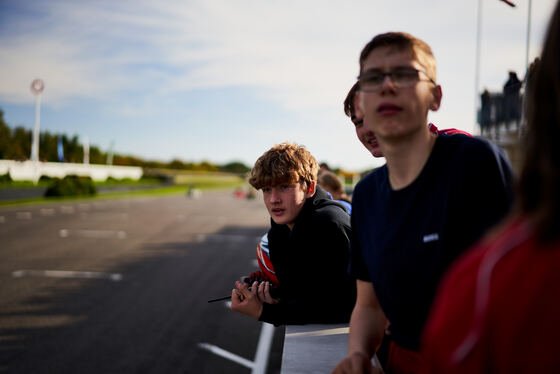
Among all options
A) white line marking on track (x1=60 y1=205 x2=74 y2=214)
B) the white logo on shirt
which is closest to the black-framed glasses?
the white logo on shirt

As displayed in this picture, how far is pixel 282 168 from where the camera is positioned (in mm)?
2498

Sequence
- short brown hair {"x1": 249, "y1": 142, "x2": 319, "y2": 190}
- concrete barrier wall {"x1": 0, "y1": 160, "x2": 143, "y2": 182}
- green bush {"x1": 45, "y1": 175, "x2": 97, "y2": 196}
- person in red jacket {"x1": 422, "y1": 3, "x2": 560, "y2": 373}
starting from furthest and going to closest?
concrete barrier wall {"x1": 0, "y1": 160, "x2": 143, "y2": 182}, green bush {"x1": 45, "y1": 175, "x2": 97, "y2": 196}, short brown hair {"x1": 249, "y1": 142, "x2": 319, "y2": 190}, person in red jacket {"x1": 422, "y1": 3, "x2": 560, "y2": 373}

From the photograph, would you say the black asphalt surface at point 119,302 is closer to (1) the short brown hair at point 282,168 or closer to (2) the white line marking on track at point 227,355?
(2) the white line marking on track at point 227,355

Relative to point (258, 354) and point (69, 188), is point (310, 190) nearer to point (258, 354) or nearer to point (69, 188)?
point (258, 354)

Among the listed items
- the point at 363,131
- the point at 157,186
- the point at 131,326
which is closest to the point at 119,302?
the point at 131,326

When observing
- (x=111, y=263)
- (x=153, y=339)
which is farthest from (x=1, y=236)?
(x=153, y=339)

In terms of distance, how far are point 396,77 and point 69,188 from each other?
108ft

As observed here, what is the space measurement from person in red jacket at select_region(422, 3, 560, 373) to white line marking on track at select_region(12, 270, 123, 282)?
9570 mm

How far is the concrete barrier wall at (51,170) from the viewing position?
35.8m

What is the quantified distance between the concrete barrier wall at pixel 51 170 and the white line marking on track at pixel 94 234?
2194cm

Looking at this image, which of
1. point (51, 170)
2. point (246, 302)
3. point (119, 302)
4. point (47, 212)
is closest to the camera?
point (246, 302)

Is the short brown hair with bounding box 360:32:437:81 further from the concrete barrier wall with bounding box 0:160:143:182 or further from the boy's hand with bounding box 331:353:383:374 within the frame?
the concrete barrier wall with bounding box 0:160:143:182

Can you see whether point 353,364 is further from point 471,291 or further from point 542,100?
point 542,100

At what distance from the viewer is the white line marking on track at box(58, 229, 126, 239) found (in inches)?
586
